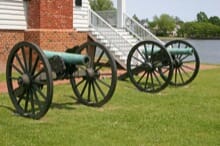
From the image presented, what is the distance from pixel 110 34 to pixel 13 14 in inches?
183

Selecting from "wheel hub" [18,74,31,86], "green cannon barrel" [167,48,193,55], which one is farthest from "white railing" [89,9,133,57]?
"wheel hub" [18,74,31,86]

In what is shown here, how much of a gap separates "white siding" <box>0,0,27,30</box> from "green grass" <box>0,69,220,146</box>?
6.21 metres

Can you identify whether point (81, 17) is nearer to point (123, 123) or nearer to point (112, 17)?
point (112, 17)

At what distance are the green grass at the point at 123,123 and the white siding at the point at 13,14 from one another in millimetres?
6205

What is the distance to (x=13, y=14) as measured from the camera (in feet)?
56.5

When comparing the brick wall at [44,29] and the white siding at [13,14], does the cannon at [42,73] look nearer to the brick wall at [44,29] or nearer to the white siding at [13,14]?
the brick wall at [44,29]

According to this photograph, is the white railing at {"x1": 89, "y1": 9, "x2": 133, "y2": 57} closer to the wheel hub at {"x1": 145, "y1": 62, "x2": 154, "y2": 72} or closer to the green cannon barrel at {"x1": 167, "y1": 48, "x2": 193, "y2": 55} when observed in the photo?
the green cannon barrel at {"x1": 167, "y1": 48, "x2": 193, "y2": 55}

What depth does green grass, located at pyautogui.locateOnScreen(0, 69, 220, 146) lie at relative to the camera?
712cm

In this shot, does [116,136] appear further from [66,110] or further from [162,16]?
[162,16]

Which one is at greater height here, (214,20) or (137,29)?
(214,20)

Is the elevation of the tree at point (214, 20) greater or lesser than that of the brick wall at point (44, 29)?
greater

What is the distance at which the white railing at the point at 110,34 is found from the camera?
1967 cm

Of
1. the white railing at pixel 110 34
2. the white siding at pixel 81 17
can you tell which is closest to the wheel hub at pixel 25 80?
the white railing at pixel 110 34

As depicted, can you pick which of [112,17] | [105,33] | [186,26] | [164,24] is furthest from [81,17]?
[164,24]
